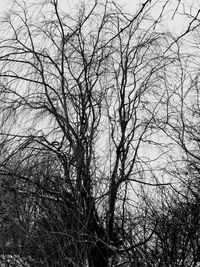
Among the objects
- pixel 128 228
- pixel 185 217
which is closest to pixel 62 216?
pixel 128 228

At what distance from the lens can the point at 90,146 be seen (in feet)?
19.0

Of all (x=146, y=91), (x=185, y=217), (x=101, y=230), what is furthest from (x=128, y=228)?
(x=146, y=91)

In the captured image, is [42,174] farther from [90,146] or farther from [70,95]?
[70,95]

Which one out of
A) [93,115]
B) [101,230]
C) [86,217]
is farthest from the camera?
[93,115]

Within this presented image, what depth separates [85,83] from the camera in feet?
21.4

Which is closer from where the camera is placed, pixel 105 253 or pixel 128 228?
pixel 105 253

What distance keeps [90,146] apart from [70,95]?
0.94 meters

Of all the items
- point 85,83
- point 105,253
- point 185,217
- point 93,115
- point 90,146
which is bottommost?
point 105,253

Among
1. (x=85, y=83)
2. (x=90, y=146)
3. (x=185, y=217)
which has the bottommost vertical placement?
(x=185, y=217)

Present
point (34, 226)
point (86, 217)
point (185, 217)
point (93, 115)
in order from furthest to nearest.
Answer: point (185, 217)
point (93, 115)
point (86, 217)
point (34, 226)

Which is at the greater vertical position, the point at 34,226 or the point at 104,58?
the point at 104,58

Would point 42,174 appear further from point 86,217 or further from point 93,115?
point 93,115

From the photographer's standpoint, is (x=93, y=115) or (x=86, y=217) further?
(x=93, y=115)

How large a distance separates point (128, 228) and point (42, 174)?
152 cm
